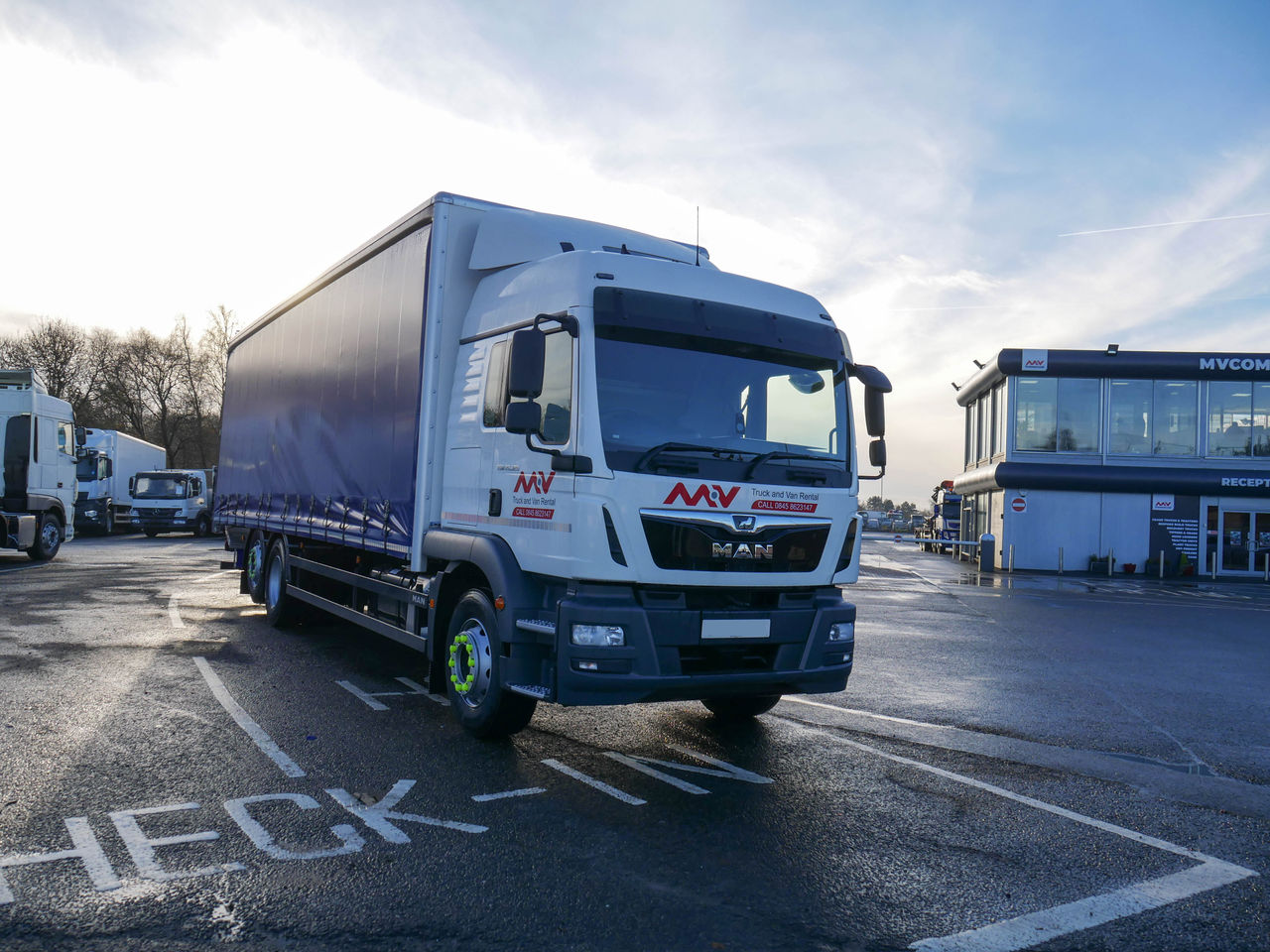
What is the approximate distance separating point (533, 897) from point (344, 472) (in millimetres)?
5192

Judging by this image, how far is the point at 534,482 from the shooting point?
5602 millimetres

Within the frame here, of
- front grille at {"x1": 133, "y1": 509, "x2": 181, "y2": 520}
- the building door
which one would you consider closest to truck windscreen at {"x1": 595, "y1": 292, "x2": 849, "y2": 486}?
the building door

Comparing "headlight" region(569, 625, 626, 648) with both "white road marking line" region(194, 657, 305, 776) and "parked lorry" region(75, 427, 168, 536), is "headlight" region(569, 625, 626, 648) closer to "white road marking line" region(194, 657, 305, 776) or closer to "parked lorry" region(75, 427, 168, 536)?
"white road marking line" region(194, 657, 305, 776)

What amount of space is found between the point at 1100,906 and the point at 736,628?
2244 mm

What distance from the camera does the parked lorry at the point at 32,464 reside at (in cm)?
1828

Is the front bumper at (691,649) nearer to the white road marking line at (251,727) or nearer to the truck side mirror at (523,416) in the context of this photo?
the truck side mirror at (523,416)

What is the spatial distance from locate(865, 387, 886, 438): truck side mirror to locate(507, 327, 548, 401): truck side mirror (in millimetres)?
2449

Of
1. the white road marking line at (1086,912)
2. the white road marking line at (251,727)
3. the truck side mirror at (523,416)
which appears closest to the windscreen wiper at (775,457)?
the truck side mirror at (523,416)

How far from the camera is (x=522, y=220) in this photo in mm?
6535

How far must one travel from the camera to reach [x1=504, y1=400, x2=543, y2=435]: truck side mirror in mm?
5383

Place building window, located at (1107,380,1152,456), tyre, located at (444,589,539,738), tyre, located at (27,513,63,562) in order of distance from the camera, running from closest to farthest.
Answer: tyre, located at (444,589,539,738) < tyre, located at (27,513,63,562) < building window, located at (1107,380,1152,456)

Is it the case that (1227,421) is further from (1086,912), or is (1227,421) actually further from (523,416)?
(1086,912)

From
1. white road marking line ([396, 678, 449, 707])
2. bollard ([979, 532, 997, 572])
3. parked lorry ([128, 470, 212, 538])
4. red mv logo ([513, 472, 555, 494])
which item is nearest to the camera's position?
red mv logo ([513, 472, 555, 494])

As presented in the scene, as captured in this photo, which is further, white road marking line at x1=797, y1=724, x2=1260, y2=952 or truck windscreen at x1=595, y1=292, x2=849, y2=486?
truck windscreen at x1=595, y1=292, x2=849, y2=486
